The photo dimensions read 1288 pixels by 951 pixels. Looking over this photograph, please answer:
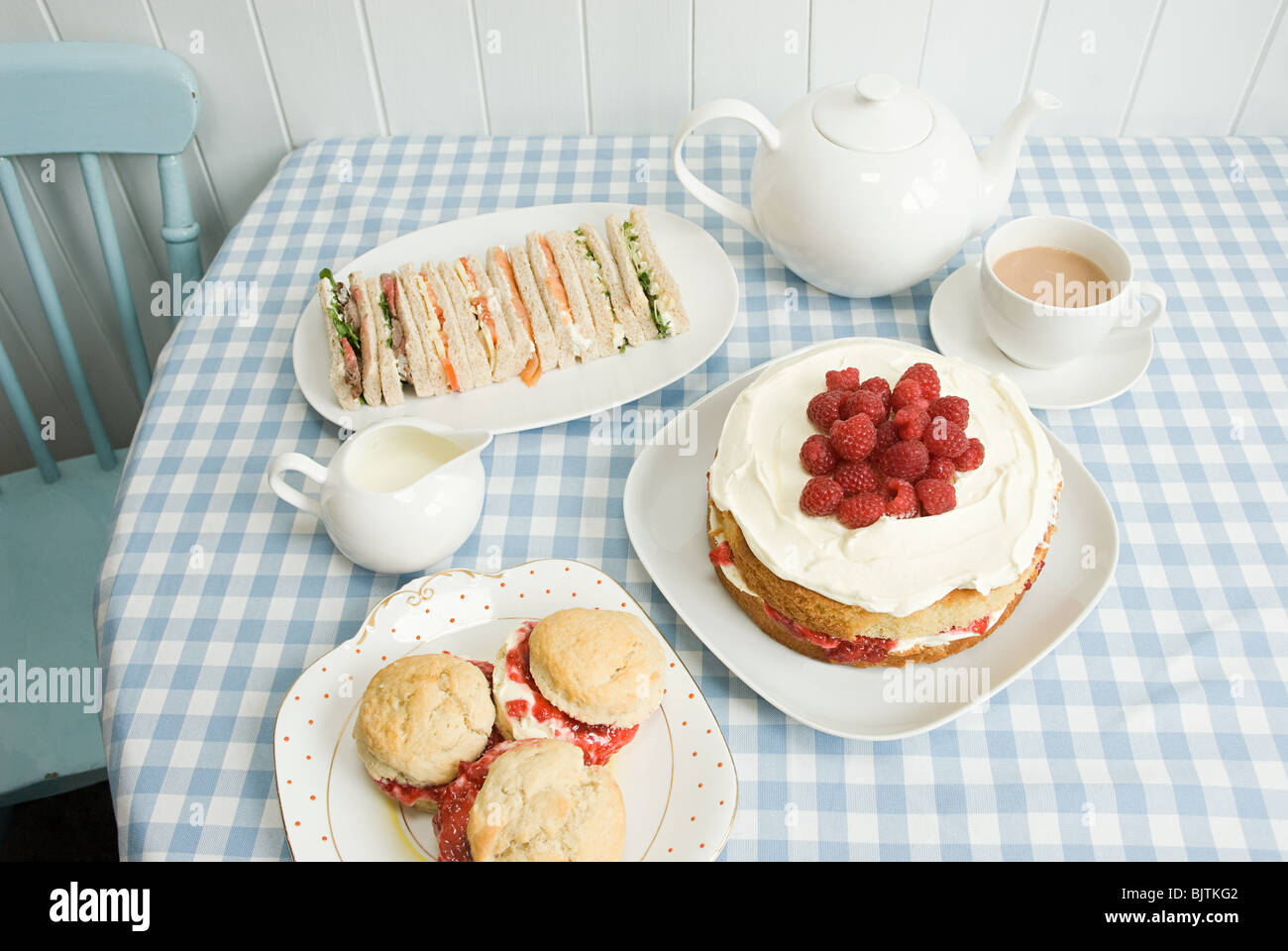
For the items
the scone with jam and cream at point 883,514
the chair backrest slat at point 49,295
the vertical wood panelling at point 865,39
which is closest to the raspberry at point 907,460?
the scone with jam and cream at point 883,514

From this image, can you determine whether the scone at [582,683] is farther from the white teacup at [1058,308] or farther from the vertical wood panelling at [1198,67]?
the vertical wood panelling at [1198,67]

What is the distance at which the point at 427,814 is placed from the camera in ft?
3.08

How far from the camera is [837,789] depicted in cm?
98

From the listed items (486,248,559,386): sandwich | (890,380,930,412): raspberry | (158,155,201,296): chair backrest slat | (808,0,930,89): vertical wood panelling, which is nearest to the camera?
(890,380,930,412): raspberry

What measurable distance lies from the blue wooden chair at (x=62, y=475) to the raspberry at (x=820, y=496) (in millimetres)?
1164

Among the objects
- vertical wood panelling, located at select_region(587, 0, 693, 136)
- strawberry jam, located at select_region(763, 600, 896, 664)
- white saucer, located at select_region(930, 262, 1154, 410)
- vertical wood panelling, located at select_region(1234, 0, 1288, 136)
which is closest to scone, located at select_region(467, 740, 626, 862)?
strawberry jam, located at select_region(763, 600, 896, 664)

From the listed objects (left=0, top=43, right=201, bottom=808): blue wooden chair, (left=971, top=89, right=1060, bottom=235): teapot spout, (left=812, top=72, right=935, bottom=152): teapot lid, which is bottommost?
(left=0, top=43, right=201, bottom=808): blue wooden chair

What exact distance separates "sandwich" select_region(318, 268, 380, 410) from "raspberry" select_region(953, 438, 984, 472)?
2.51ft

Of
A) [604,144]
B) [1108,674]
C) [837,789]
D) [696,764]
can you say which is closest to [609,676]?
[696,764]

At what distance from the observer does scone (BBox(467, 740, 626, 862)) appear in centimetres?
84

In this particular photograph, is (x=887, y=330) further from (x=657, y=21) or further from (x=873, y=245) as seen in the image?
(x=657, y=21)

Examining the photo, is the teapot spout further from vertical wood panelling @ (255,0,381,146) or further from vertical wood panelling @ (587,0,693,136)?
vertical wood panelling @ (255,0,381,146)

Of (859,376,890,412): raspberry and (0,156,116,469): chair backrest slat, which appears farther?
(0,156,116,469): chair backrest slat
